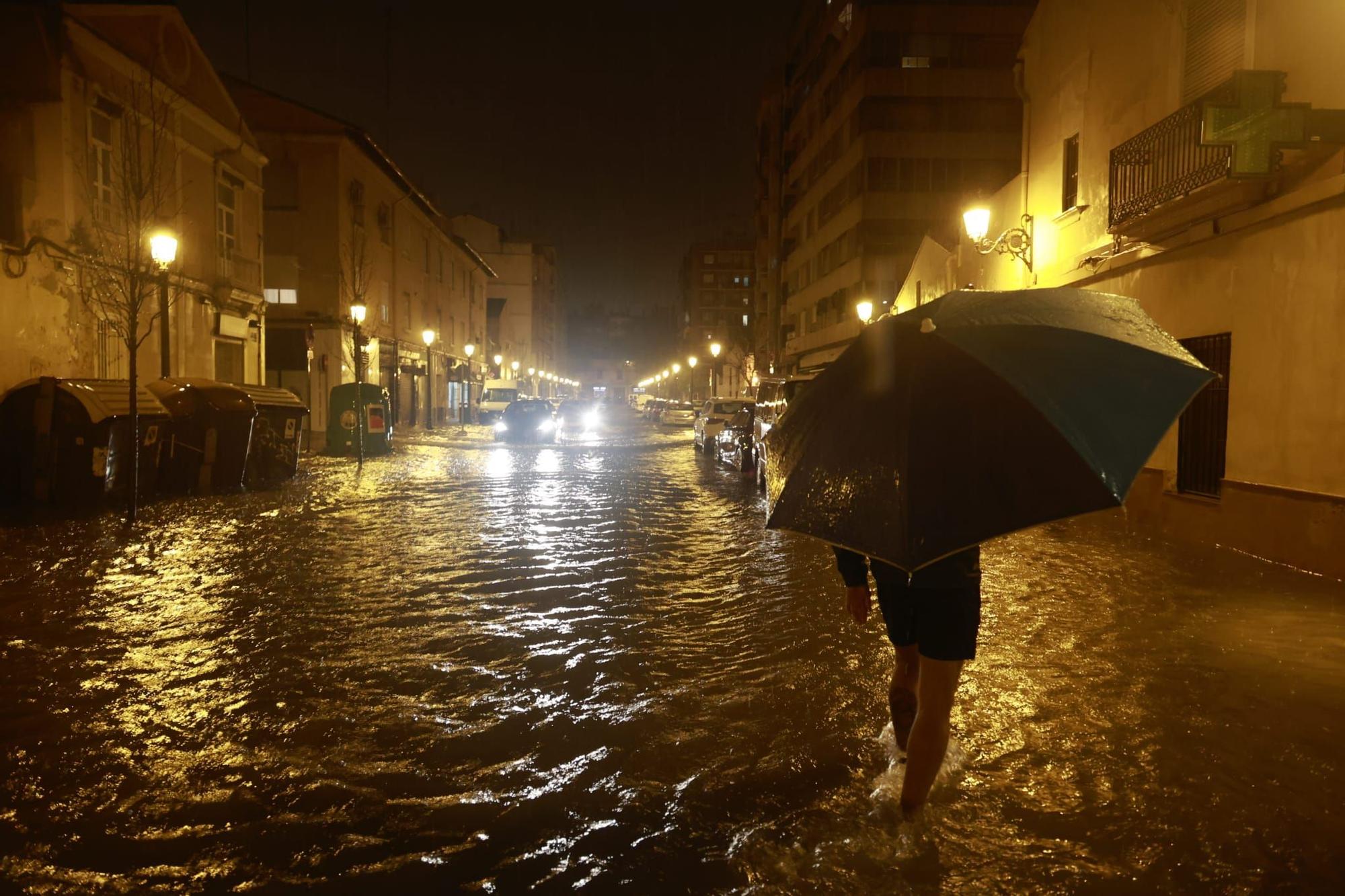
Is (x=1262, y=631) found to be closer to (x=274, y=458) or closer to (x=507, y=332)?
(x=274, y=458)

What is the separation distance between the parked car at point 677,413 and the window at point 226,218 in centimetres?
3365

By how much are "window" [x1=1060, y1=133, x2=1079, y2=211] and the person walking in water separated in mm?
13585

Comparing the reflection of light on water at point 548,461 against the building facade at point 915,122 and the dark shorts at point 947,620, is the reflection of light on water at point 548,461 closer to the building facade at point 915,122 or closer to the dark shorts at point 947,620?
Answer: the building facade at point 915,122

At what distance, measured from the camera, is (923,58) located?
128 feet

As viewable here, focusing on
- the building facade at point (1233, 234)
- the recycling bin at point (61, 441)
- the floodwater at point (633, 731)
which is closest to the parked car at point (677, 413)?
the building facade at point (1233, 234)

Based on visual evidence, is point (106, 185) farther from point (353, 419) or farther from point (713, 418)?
point (713, 418)

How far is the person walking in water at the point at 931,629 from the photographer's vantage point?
Result: 11.0 ft

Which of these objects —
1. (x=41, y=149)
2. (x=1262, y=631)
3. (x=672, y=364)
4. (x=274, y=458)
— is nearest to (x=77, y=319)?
(x=41, y=149)

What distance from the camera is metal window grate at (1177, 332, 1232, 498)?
433 inches

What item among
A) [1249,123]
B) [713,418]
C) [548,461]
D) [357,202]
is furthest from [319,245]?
[1249,123]

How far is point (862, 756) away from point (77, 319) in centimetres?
1857

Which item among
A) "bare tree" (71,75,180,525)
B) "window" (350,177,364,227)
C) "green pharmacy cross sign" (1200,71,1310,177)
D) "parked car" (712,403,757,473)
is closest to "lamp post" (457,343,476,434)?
Answer: "window" (350,177,364,227)

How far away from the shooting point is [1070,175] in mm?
15531

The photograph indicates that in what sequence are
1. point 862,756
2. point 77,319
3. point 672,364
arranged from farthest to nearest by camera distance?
point 672,364
point 77,319
point 862,756
